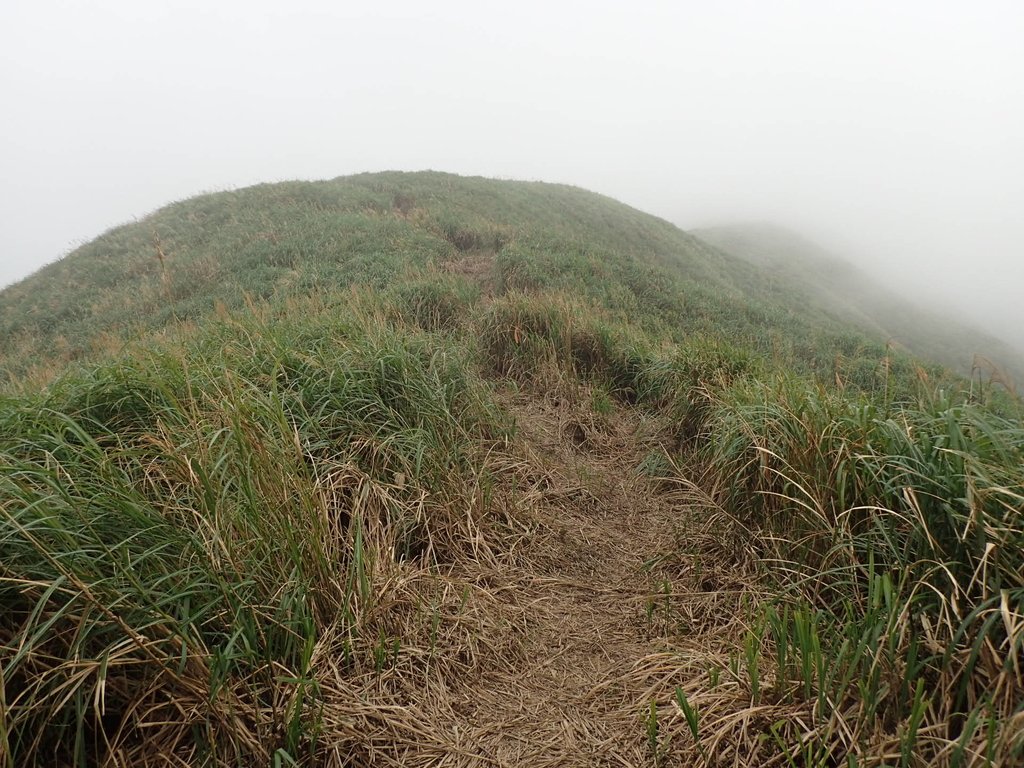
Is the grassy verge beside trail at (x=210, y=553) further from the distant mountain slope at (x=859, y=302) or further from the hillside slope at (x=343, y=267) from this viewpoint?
the distant mountain slope at (x=859, y=302)

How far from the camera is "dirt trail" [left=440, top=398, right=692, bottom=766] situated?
5.94 ft

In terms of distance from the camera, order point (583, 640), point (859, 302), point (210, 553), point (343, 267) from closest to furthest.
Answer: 1. point (210, 553)
2. point (583, 640)
3. point (343, 267)
4. point (859, 302)

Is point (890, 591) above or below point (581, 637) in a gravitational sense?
above

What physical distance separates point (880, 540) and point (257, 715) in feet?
8.08

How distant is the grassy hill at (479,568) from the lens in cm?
149

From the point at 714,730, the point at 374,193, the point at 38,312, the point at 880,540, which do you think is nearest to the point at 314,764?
the point at 714,730

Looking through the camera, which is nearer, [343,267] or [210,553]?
[210,553]

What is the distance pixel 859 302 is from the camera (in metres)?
36.1

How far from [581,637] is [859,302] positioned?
42.8 m

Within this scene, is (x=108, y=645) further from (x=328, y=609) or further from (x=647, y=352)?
(x=647, y=352)

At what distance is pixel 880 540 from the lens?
2.09 meters

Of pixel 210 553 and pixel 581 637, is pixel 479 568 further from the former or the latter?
pixel 210 553

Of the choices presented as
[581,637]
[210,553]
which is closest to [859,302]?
[581,637]

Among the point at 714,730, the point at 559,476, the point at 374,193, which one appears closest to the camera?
the point at 714,730
